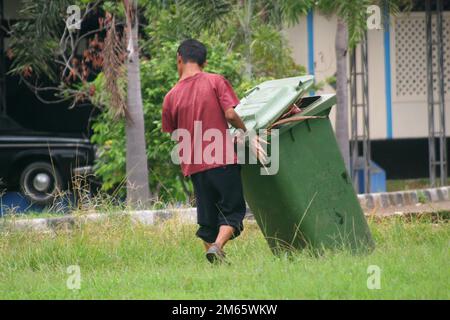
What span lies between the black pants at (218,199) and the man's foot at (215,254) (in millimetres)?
192

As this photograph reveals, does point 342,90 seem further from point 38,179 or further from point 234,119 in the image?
point 234,119

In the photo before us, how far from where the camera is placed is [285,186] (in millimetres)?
7363

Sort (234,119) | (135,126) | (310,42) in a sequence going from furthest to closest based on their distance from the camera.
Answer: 1. (310,42)
2. (135,126)
3. (234,119)

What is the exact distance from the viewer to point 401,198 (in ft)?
46.0

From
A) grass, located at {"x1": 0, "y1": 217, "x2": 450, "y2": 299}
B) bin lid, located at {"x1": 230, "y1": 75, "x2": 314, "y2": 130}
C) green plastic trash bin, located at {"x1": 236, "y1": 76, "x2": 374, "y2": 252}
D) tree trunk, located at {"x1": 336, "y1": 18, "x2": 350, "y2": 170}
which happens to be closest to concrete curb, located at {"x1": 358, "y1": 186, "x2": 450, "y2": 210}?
tree trunk, located at {"x1": 336, "y1": 18, "x2": 350, "y2": 170}

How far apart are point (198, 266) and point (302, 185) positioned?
91 cm

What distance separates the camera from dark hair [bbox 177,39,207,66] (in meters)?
7.45

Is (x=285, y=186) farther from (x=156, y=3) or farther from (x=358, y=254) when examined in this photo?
(x=156, y=3)

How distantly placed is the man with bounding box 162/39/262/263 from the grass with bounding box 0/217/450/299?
261mm

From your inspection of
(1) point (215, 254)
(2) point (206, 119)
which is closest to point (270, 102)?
(2) point (206, 119)

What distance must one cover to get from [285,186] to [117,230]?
2.16m

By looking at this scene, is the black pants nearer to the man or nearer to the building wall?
the man
